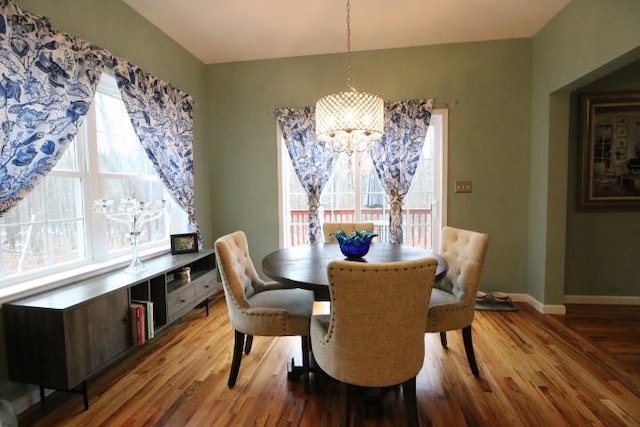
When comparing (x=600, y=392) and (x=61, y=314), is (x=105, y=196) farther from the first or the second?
(x=600, y=392)

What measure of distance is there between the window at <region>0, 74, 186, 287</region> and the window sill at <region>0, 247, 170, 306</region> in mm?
46

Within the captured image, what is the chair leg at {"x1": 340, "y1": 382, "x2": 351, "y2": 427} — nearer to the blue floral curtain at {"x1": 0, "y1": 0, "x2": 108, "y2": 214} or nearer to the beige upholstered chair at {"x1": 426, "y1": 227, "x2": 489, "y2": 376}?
the beige upholstered chair at {"x1": 426, "y1": 227, "x2": 489, "y2": 376}

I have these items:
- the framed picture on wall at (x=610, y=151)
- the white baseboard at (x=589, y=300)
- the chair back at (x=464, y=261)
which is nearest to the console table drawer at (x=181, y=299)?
the chair back at (x=464, y=261)

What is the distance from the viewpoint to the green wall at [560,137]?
2.35m

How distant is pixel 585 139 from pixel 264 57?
3.40m

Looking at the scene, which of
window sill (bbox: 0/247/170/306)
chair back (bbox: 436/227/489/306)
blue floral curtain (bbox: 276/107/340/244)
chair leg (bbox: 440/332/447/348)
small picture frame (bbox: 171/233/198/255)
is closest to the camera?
window sill (bbox: 0/247/170/306)

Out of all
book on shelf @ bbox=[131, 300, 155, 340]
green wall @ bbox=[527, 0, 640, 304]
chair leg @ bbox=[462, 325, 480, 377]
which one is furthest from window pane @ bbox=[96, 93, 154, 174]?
green wall @ bbox=[527, 0, 640, 304]

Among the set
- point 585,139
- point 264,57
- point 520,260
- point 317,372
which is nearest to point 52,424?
point 317,372

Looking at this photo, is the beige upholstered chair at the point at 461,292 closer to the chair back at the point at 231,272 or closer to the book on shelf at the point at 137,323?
the chair back at the point at 231,272

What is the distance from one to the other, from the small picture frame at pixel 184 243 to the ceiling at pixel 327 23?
192cm

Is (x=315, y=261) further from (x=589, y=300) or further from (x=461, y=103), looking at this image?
(x=589, y=300)

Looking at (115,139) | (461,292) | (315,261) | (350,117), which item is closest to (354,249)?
(315,261)

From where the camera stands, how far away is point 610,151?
317 centimetres

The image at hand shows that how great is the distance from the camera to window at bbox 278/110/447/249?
3543 millimetres
